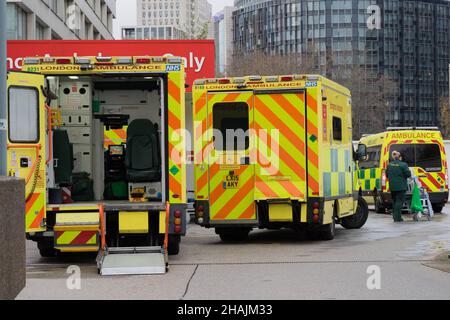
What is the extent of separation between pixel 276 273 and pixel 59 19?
30436mm

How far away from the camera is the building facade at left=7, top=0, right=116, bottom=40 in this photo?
3123 centimetres

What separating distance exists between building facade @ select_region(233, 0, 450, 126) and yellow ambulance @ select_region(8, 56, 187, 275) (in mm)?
97618

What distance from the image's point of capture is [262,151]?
1437 cm

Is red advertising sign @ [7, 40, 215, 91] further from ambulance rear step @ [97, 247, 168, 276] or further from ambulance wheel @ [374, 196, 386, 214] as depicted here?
ambulance rear step @ [97, 247, 168, 276]

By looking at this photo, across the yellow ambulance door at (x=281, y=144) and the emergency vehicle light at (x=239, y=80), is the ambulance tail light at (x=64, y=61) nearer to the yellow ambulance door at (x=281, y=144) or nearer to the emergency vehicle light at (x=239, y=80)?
the emergency vehicle light at (x=239, y=80)

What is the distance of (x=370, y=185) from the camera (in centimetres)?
2503

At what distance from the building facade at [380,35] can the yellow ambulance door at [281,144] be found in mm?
96660

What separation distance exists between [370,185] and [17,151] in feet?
51.3

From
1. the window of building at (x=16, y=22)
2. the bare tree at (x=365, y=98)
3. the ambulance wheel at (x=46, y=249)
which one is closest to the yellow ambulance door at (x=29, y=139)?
the ambulance wheel at (x=46, y=249)

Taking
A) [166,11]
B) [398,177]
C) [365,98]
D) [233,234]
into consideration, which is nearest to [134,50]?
[398,177]

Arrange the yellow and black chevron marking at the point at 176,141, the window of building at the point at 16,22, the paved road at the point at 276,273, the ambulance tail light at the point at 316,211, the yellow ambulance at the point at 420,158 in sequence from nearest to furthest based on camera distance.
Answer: the paved road at the point at 276,273 → the yellow and black chevron marking at the point at 176,141 → the ambulance tail light at the point at 316,211 → the yellow ambulance at the point at 420,158 → the window of building at the point at 16,22

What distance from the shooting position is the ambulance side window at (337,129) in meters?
15.3
